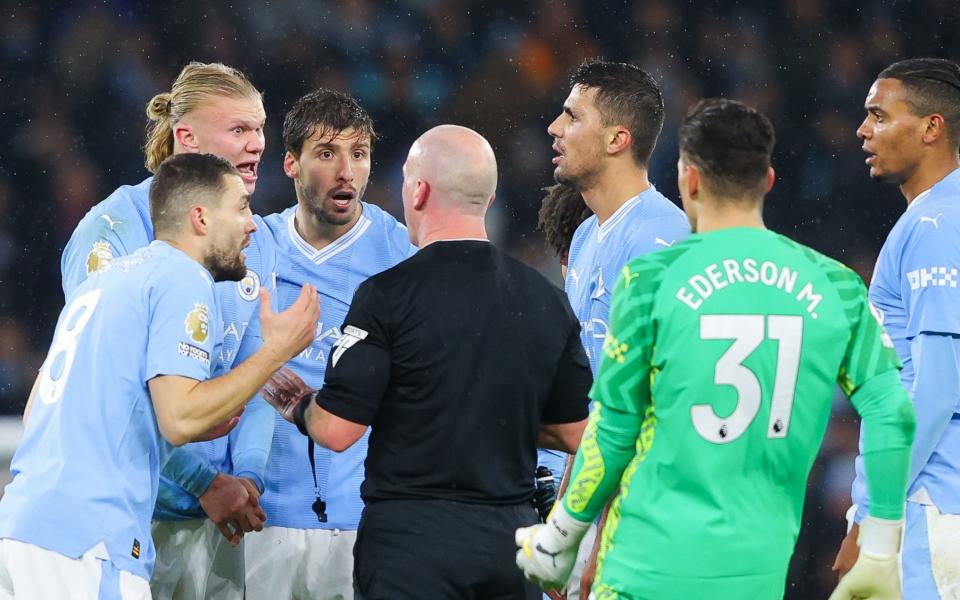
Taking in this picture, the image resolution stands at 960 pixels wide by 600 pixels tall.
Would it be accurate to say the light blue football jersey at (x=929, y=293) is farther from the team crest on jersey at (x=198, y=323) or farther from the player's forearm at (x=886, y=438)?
the team crest on jersey at (x=198, y=323)

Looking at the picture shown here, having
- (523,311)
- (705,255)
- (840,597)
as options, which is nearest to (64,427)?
(523,311)

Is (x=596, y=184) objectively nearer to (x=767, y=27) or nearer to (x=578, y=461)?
(x=578, y=461)

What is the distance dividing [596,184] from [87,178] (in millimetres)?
3585

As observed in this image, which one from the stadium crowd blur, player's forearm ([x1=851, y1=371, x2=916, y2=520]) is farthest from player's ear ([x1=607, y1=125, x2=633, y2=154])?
the stadium crowd blur

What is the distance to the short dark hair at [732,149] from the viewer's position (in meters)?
2.36

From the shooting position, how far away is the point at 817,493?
632 cm

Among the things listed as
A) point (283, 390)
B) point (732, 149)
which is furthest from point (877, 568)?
point (283, 390)

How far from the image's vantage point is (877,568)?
93.0 inches

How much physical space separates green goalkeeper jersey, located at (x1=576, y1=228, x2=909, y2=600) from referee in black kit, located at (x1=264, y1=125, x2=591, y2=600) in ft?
1.49

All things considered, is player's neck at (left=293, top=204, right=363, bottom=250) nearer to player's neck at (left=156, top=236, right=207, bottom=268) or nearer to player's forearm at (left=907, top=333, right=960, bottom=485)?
player's neck at (left=156, top=236, right=207, bottom=268)

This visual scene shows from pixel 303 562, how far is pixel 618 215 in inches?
58.3

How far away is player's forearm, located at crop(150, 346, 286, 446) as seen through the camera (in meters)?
2.72

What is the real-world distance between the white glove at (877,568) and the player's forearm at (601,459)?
491 mm

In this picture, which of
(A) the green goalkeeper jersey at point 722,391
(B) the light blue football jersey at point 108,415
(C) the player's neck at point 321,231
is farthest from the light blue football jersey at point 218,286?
(A) the green goalkeeper jersey at point 722,391
